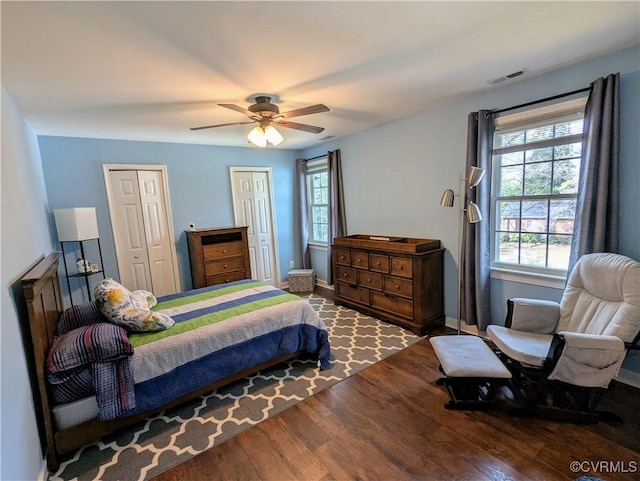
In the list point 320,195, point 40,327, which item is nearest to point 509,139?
point 320,195

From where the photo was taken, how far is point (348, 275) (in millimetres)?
4105

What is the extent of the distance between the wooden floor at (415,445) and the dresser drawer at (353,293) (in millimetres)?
1643

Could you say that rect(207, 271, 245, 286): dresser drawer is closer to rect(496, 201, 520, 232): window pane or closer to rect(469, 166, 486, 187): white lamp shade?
rect(469, 166, 486, 187): white lamp shade

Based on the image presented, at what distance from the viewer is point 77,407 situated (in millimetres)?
1865

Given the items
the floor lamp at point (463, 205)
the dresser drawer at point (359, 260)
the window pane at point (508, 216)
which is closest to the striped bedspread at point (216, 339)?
the dresser drawer at point (359, 260)

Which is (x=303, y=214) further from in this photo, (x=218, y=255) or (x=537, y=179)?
(x=537, y=179)

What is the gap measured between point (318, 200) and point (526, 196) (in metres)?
3.25

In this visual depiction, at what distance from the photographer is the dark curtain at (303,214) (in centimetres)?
533

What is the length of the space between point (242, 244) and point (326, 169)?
1862 millimetres

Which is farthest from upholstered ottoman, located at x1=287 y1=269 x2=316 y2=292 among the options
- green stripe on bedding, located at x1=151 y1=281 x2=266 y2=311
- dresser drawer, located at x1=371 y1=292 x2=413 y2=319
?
green stripe on bedding, located at x1=151 y1=281 x2=266 y2=311

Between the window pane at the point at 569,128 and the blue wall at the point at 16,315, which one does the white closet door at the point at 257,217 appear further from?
the window pane at the point at 569,128

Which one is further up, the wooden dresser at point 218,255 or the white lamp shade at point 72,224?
the white lamp shade at point 72,224

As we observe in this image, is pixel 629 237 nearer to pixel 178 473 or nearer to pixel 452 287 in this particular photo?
pixel 452 287

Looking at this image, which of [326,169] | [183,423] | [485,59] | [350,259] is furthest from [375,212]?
[183,423]
